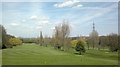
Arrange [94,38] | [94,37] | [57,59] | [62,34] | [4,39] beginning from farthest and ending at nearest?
[62,34], [94,38], [94,37], [4,39], [57,59]

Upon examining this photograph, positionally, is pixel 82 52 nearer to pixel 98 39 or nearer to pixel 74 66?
pixel 98 39

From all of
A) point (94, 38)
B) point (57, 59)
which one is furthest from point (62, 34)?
point (57, 59)

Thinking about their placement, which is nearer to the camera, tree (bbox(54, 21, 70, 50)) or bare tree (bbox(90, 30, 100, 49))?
bare tree (bbox(90, 30, 100, 49))

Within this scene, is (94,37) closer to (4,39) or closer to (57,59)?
(4,39)

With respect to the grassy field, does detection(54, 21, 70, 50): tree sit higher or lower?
higher

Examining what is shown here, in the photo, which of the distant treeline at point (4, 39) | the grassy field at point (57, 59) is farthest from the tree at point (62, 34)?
the grassy field at point (57, 59)

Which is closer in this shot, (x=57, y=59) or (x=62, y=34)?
(x=57, y=59)

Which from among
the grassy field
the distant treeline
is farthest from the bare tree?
the distant treeline

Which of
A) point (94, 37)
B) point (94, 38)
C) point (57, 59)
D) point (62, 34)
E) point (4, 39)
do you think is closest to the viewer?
point (57, 59)

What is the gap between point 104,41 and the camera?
127 feet

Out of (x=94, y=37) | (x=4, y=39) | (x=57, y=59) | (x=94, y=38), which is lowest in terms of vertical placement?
(x=57, y=59)

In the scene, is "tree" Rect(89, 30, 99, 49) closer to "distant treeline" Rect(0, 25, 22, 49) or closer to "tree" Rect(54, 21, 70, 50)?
"tree" Rect(54, 21, 70, 50)

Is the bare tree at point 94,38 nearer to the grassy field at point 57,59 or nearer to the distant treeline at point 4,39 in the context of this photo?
the grassy field at point 57,59

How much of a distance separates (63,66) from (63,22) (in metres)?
29.4
